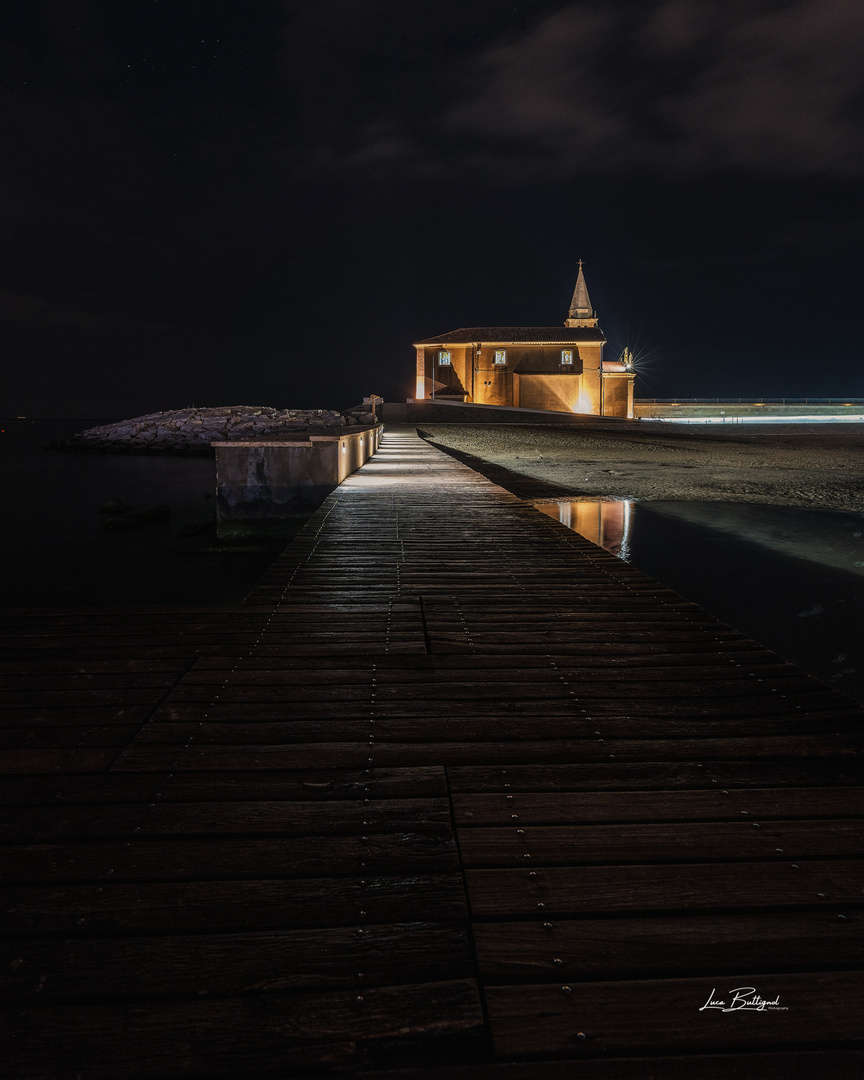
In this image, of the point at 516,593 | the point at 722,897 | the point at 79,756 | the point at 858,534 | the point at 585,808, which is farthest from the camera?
the point at 858,534

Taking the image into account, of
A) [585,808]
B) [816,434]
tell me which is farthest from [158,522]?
[816,434]

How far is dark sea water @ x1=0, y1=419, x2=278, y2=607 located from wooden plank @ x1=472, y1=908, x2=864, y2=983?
31.1ft

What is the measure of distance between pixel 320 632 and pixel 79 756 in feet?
5.68

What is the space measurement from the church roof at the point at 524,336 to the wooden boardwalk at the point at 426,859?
5876 cm

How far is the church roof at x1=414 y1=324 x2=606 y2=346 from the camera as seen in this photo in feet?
195

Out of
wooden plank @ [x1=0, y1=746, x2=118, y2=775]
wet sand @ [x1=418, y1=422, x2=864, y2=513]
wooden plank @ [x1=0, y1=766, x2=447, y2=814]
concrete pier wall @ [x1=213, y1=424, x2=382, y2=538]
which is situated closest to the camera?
wooden plank @ [x1=0, y1=766, x2=447, y2=814]

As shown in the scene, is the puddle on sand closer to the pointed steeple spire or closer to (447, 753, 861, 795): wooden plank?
(447, 753, 861, 795): wooden plank

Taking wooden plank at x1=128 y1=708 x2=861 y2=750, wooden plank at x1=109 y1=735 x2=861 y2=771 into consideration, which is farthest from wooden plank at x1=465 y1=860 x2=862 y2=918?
wooden plank at x1=128 y1=708 x2=861 y2=750

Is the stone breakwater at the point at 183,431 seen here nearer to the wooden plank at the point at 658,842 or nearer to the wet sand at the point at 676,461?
the wet sand at the point at 676,461

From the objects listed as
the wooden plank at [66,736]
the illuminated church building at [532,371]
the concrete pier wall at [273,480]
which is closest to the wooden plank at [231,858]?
the wooden plank at [66,736]

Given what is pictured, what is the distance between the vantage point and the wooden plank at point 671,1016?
1.49 metres

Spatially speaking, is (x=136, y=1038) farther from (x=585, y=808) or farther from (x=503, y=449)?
(x=503, y=449)

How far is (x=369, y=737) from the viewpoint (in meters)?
2.84

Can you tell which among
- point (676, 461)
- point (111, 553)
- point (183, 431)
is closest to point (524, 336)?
point (183, 431)
